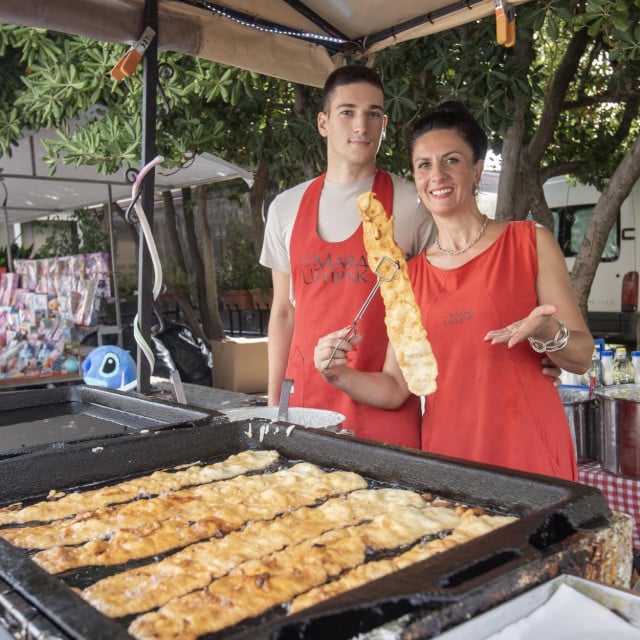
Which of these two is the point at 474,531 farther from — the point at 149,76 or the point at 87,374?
the point at 87,374

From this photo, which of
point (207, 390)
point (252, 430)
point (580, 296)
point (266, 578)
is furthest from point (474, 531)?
point (207, 390)

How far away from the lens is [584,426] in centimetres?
286

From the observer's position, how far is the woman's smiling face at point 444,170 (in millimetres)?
2127

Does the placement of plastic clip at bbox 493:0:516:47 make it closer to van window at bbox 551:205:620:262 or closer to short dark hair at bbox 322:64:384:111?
short dark hair at bbox 322:64:384:111

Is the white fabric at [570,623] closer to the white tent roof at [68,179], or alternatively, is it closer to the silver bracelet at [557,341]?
the silver bracelet at [557,341]

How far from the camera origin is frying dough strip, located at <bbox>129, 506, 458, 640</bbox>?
3.20 ft

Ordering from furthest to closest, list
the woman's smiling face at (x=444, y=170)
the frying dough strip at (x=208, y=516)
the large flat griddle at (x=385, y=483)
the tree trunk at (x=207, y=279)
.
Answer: the tree trunk at (x=207, y=279) → the woman's smiling face at (x=444, y=170) → the frying dough strip at (x=208, y=516) → the large flat griddle at (x=385, y=483)

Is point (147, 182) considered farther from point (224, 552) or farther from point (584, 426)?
point (584, 426)

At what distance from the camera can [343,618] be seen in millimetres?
759

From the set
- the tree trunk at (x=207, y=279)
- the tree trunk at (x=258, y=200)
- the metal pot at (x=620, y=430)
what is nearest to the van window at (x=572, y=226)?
the tree trunk at (x=258, y=200)

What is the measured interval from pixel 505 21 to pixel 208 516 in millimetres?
2090

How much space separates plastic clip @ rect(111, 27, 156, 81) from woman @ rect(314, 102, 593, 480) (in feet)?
3.93

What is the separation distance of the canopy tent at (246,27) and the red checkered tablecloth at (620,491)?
5.79 ft

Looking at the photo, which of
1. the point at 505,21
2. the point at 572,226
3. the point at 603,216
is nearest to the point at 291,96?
the point at 603,216
